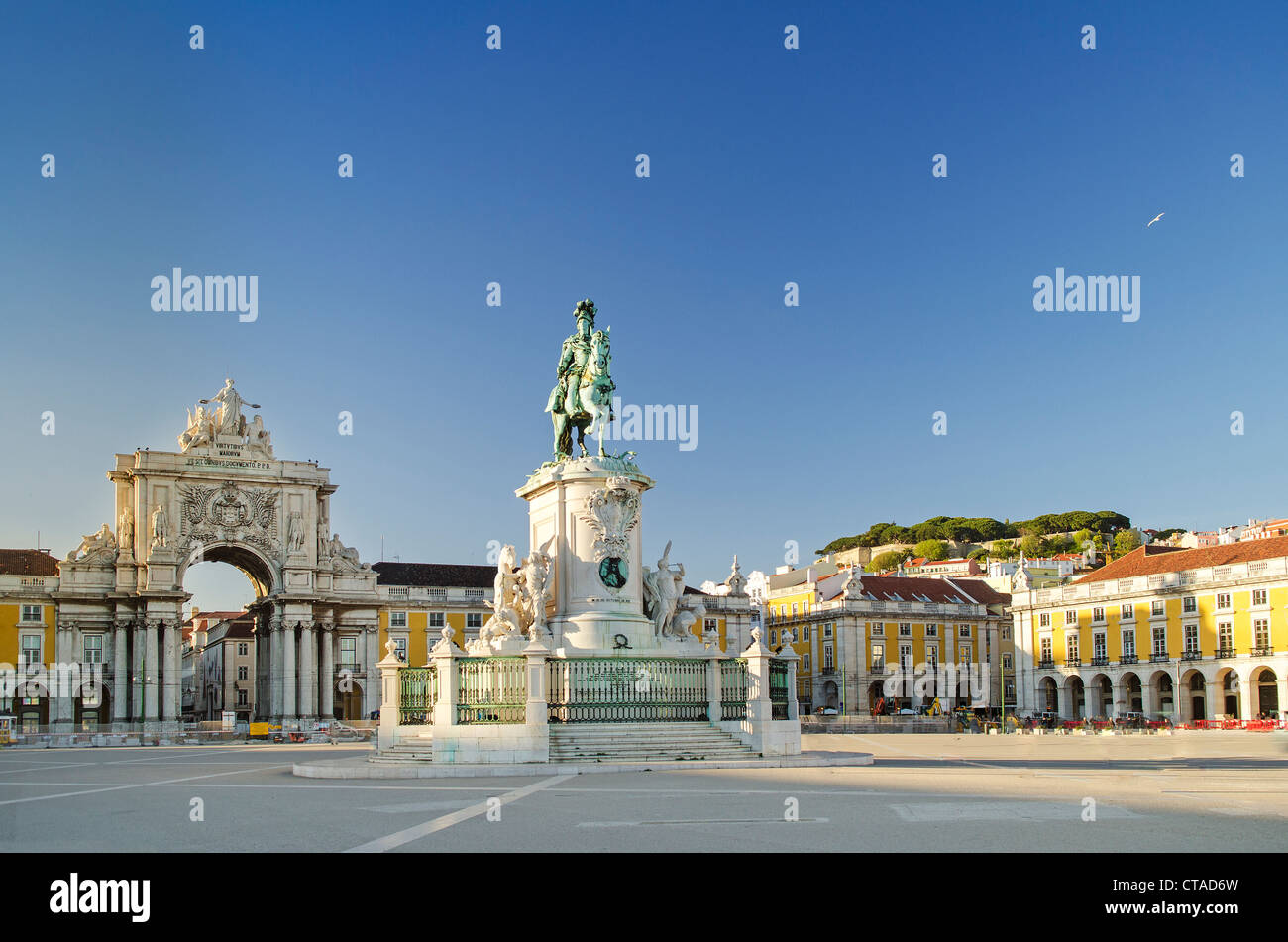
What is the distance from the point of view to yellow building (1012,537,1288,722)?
188 feet

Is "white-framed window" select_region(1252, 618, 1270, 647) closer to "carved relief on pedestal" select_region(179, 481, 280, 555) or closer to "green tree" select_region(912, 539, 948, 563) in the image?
"carved relief on pedestal" select_region(179, 481, 280, 555)

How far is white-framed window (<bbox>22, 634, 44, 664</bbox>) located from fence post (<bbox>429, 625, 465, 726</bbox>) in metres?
50.2

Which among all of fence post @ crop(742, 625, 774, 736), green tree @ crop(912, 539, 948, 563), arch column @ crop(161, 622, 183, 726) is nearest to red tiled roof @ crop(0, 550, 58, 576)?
arch column @ crop(161, 622, 183, 726)

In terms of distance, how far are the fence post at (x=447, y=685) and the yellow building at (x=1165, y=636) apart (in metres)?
46.6

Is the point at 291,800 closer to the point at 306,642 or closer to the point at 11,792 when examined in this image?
the point at 11,792

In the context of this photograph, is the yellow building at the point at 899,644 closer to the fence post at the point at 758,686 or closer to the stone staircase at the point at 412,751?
the fence post at the point at 758,686

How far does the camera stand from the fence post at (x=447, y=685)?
68.1 ft

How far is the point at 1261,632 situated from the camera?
5700 cm

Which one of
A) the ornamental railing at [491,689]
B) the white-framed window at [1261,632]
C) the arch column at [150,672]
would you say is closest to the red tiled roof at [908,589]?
the white-framed window at [1261,632]

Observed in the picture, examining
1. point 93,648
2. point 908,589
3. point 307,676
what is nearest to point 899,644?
point 908,589
